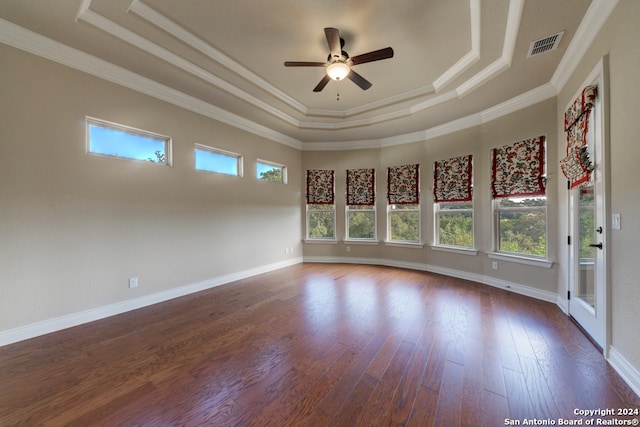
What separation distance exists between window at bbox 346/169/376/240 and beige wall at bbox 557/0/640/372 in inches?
151

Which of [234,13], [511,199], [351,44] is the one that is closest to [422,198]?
[511,199]

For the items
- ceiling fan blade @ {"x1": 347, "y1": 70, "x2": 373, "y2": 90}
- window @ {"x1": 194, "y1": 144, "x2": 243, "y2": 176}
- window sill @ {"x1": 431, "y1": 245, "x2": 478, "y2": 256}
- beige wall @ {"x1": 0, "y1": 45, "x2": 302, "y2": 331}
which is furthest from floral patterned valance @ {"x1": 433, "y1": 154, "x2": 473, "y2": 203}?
beige wall @ {"x1": 0, "y1": 45, "x2": 302, "y2": 331}

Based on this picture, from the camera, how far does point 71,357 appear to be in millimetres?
2080

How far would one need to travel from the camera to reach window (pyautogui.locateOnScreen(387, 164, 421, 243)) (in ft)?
16.7

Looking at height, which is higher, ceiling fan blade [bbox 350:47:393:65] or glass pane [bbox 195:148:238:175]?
ceiling fan blade [bbox 350:47:393:65]

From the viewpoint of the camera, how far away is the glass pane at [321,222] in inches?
234

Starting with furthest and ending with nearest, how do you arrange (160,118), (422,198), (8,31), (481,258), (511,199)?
1. (422,198)
2. (481,258)
3. (511,199)
4. (160,118)
5. (8,31)

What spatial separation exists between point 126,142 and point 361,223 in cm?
457

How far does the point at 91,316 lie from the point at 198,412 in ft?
7.38

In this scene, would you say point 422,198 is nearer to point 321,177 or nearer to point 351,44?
point 321,177

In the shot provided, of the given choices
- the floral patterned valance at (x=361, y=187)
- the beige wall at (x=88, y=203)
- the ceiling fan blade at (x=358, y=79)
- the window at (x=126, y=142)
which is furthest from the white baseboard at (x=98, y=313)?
the ceiling fan blade at (x=358, y=79)

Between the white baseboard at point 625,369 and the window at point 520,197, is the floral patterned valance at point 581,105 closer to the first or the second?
the window at point 520,197

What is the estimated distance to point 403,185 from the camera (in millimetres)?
5219

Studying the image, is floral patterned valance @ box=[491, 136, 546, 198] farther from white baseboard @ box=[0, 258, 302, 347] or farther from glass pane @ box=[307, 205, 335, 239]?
white baseboard @ box=[0, 258, 302, 347]
